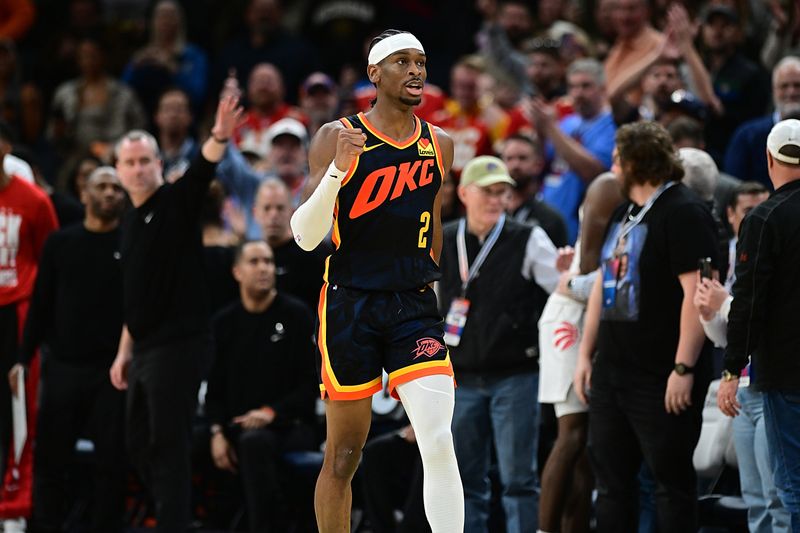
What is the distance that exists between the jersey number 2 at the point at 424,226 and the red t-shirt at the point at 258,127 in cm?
610

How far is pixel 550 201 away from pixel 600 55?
2259 millimetres

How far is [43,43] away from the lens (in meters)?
14.7

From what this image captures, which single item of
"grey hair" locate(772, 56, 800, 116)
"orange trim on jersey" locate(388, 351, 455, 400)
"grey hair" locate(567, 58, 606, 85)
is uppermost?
"grey hair" locate(567, 58, 606, 85)

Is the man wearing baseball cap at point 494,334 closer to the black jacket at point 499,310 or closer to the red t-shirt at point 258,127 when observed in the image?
the black jacket at point 499,310

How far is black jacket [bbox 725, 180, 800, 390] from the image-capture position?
231 inches

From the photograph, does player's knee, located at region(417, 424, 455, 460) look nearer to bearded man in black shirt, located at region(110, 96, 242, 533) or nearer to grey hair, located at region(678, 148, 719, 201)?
Answer: grey hair, located at region(678, 148, 719, 201)

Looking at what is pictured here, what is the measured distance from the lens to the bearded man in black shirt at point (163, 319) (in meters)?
7.66

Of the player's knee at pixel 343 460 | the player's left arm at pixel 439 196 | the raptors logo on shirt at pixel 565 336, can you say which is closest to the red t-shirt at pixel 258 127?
the raptors logo on shirt at pixel 565 336

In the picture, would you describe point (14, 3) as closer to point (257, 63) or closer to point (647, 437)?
point (257, 63)

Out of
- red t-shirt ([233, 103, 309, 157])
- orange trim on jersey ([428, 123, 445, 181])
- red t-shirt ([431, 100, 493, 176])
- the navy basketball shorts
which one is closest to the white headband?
orange trim on jersey ([428, 123, 445, 181])

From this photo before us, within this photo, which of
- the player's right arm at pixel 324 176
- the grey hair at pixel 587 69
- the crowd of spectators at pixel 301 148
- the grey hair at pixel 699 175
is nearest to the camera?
the player's right arm at pixel 324 176

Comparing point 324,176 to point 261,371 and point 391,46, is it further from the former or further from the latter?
point 261,371

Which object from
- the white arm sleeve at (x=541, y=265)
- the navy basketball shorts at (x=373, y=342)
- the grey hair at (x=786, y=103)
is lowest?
the navy basketball shorts at (x=373, y=342)

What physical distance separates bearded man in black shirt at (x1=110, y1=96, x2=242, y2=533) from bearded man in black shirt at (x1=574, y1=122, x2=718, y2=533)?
237cm
